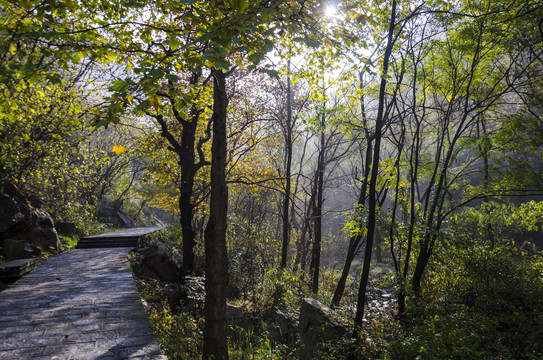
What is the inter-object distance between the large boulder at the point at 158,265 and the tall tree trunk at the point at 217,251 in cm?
563

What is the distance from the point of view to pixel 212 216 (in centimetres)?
451

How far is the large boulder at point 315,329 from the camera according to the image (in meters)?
5.72

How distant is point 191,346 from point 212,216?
234cm

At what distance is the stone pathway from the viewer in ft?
11.5

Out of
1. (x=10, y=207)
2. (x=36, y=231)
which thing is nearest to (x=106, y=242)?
(x=36, y=231)

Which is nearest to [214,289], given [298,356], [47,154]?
[298,356]

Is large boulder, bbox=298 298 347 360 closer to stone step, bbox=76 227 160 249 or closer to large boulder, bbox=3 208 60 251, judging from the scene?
large boulder, bbox=3 208 60 251

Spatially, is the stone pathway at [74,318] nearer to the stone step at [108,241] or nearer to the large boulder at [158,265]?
the large boulder at [158,265]

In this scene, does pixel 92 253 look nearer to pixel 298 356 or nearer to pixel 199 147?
pixel 199 147

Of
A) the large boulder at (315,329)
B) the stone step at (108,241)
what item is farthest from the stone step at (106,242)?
the large boulder at (315,329)

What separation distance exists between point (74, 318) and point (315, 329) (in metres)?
4.35

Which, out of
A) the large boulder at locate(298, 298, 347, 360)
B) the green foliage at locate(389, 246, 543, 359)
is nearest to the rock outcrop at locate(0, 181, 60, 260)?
the large boulder at locate(298, 298, 347, 360)

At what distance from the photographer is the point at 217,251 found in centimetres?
446

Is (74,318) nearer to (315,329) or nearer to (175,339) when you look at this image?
(175,339)
